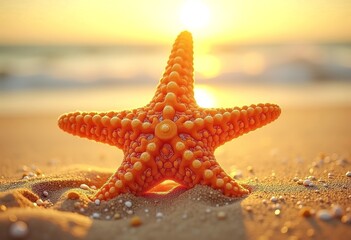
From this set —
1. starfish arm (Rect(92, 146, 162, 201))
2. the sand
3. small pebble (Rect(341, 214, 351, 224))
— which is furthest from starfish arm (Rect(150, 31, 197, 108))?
small pebble (Rect(341, 214, 351, 224))

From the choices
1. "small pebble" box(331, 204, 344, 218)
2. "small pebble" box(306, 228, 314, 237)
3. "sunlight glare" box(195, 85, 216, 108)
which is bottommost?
"small pebble" box(306, 228, 314, 237)

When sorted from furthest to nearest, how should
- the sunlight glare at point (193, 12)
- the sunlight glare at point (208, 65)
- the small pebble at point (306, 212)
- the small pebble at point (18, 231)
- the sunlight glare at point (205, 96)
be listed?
the sunlight glare at point (208, 65) < the sunlight glare at point (193, 12) < the sunlight glare at point (205, 96) < the small pebble at point (306, 212) < the small pebble at point (18, 231)

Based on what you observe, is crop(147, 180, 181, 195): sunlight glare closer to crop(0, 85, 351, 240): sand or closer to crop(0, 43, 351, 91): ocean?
crop(0, 85, 351, 240): sand

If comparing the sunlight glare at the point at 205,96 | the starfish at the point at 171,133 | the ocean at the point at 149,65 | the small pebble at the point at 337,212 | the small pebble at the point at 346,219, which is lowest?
the small pebble at the point at 346,219

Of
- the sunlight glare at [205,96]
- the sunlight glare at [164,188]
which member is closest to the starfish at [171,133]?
the sunlight glare at [164,188]

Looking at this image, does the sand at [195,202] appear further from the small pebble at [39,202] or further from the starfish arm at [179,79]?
the starfish arm at [179,79]

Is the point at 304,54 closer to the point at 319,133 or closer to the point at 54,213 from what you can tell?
the point at 319,133

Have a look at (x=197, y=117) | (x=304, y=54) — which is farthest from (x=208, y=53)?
(x=197, y=117)

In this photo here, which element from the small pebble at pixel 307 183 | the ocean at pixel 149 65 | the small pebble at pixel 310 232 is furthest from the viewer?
the ocean at pixel 149 65
